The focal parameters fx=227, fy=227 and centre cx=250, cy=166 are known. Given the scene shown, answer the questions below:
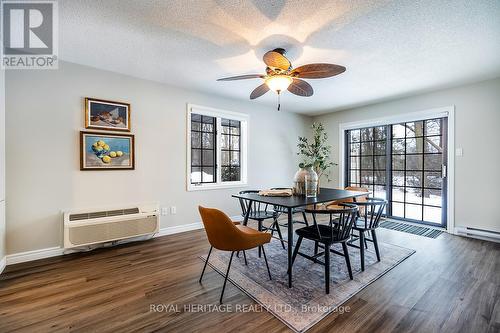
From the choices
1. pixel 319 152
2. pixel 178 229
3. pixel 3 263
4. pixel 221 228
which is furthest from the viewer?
pixel 319 152

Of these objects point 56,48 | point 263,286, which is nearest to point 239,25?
point 56,48

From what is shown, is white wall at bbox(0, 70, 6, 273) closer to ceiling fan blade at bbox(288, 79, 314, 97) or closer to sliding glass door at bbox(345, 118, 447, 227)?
ceiling fan blade at bbox(288, 79, 314, 97)

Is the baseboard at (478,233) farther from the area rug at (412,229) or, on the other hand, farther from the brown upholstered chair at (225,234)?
the brown upholstered chair at (225,234)

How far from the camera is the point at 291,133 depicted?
17.7 feet

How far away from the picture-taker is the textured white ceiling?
1846 millimetres

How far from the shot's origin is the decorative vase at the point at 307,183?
2.47 metres

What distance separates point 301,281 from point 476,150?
3.48 metres

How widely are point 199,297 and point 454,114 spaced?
14.9ft

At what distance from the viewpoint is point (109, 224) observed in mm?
2941

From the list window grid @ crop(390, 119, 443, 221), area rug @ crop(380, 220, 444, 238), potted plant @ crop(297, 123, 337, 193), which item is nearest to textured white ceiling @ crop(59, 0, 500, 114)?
window grid @ crop(390, 119, 443, 221)

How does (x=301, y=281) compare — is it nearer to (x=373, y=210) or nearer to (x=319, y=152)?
(x=373, y=210)

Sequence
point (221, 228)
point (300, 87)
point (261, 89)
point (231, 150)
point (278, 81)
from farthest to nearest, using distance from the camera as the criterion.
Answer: point (231, 150), point (261, 89), point (300, 87), point (278, 81), point (221, 228)

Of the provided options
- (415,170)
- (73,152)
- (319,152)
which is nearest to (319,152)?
(319,152)

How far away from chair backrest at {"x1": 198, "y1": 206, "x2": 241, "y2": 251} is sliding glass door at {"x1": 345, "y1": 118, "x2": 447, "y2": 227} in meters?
3.97
